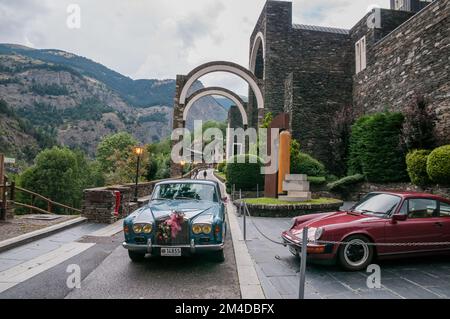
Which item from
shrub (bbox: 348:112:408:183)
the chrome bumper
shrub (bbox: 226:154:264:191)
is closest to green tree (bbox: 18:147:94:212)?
shrub (bbox: 226:154:264:191)

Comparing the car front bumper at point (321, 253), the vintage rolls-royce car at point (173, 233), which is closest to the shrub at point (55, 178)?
the vintage rolls-royce car at point (173, 233)

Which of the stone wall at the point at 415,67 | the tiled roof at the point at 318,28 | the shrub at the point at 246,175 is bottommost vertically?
the shrub at the point at 246,175

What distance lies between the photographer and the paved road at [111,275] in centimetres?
399

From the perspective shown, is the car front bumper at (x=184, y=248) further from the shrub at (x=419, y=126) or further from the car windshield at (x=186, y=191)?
the shrub at (x=419, y=126)

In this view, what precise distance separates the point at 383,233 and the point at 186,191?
386cm

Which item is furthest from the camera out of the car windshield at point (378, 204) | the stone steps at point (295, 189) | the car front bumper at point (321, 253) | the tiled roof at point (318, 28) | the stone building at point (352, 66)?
the tiled roof at point (318, 28)

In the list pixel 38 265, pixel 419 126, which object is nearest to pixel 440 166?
pixel 419 126

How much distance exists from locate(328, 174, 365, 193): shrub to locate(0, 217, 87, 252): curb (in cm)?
1267

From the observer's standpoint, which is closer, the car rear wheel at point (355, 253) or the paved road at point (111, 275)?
the paved road at point (111, 275)

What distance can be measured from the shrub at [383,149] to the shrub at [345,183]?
1.44ft

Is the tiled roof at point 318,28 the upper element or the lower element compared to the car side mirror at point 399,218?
upper

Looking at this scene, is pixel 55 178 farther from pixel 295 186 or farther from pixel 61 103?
pixel 61 103

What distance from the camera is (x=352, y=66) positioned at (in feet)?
80.0

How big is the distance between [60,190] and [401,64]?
143 feet
